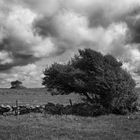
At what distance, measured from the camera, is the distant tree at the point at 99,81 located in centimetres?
2836

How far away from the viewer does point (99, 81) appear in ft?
92.7

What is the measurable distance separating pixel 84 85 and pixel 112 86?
11.1ft

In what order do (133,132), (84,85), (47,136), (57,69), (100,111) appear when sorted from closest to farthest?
(47,136) < (133,132) < (100,111) < (84,85) < (57,69)

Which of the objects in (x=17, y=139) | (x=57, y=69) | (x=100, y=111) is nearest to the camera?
(x=17, y=139)

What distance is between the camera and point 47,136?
48.6ft

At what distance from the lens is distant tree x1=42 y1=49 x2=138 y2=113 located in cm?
2836

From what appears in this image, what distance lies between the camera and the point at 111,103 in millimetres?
28203

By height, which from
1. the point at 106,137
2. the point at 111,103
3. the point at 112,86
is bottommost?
the point at 106,137

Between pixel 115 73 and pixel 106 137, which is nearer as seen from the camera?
pixel 106 137

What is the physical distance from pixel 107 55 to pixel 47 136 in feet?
58.2

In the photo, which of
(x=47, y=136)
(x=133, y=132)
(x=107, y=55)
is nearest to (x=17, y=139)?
(x=47, y=136)

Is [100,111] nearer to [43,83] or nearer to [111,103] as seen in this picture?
[111,103]

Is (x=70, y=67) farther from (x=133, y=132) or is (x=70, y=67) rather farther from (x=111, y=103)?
(x=133, y=132)

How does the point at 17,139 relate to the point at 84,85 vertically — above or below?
below
